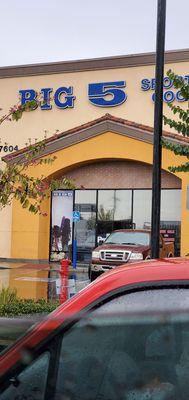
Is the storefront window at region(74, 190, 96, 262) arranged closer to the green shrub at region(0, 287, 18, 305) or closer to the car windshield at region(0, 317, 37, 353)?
the green shrub at region(0, 287, 18, 305)

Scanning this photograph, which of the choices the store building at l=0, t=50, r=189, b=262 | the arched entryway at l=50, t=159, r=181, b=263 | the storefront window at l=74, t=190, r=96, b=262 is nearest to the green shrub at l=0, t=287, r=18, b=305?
the store building at l=0, t=50, r=189, b=262

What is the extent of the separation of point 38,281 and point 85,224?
7.34 meters

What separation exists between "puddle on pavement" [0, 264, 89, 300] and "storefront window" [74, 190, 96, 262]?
239cm

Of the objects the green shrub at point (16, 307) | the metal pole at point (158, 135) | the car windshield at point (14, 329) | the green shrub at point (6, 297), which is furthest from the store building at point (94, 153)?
the car windshield at point (14, 329)

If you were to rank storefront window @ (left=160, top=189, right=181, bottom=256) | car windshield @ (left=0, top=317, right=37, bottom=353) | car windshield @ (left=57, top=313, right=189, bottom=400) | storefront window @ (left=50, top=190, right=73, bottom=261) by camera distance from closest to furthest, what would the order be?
car windshield @ (left=57, top=313, right=189, bottom=400), car windshield @ (left=0, top=317, right=37, bottom=353), storefront window @ (left=160, top=189, right=181, bottom=256), storefront window @ (left=50, top=190, right=73, bottom=261)

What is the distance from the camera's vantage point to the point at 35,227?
78.5ft

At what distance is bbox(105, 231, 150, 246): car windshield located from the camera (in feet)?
55.4

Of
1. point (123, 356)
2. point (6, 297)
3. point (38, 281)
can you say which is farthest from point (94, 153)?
point (123, 356)

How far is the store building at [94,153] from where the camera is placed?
22.7 metres

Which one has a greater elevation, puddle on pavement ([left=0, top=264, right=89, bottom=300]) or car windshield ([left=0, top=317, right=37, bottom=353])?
car windshield ([left=0, top=317, right=37, bottom=353])

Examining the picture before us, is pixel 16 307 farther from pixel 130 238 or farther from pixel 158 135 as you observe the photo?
pixel 130 238

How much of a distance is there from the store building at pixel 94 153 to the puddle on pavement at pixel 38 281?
2.45 metres

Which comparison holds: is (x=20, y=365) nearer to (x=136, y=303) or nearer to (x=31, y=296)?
(x=136, y=303)

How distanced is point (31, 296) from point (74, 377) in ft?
40.4
